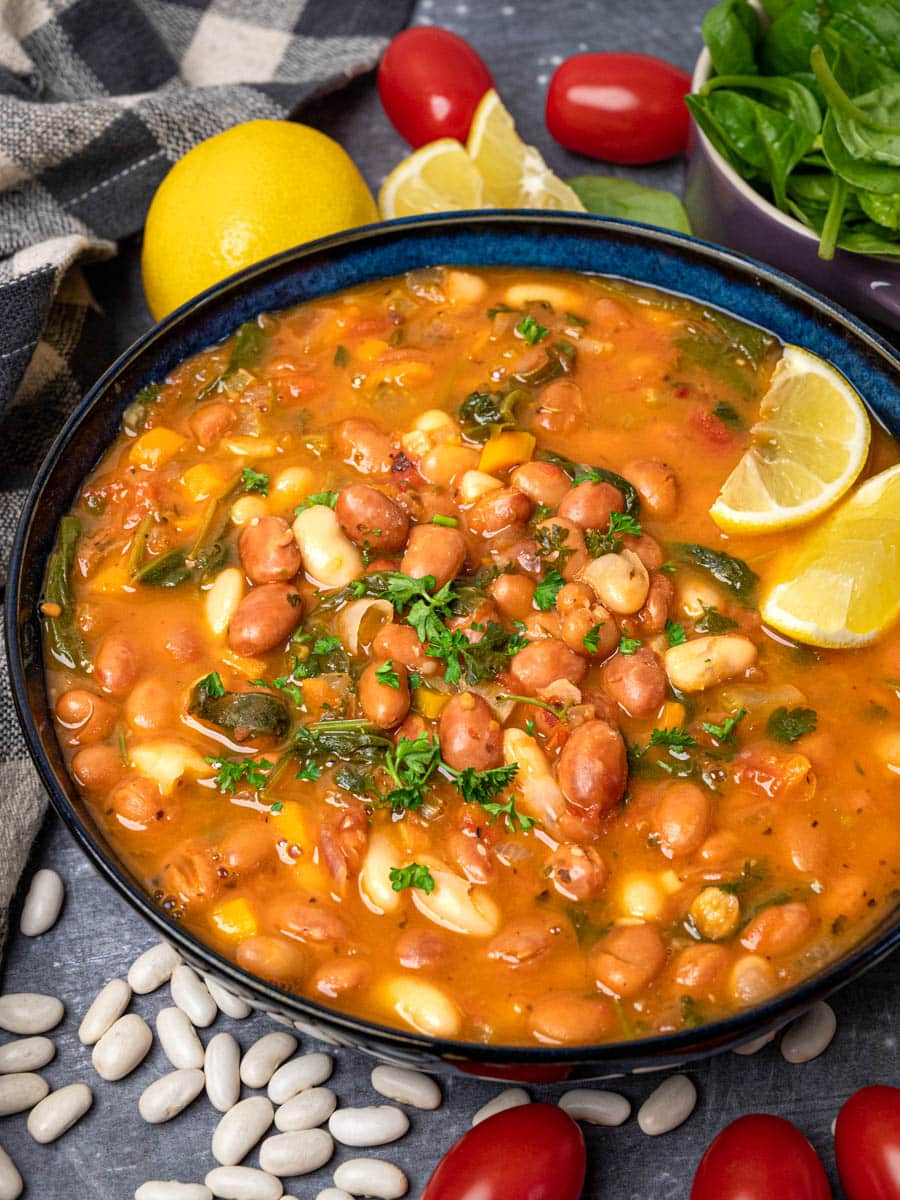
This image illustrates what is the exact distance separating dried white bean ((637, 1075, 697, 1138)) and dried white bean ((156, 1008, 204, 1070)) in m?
1.08

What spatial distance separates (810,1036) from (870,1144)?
337 mm

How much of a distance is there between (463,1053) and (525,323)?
2.12m

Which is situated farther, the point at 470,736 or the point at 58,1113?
the point at 58,1113


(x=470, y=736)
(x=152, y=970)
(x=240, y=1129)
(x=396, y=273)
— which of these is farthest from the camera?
(x=396, y=273)

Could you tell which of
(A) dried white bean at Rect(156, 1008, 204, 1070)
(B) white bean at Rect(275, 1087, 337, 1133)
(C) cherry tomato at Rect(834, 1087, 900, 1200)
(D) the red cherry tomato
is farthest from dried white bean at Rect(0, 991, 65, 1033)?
(D) the red cherry tomato

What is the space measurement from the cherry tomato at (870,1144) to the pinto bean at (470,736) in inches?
44.4

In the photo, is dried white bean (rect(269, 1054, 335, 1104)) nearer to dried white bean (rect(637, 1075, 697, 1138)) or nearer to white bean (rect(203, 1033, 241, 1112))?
white bean (rect(203, 1033, 241, 1112))

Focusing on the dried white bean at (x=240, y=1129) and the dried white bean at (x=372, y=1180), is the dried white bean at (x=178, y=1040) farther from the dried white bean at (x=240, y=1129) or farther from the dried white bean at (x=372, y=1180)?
the dried white bean at (x=372, y=1180)

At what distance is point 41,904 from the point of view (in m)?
3.49

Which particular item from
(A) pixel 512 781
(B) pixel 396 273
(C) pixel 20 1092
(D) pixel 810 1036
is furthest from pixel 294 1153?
(B) pixel 396 273

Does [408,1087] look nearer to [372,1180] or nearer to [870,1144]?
[372,1180]

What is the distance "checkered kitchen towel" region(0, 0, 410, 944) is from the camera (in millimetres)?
4066

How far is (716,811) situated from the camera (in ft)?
10.1

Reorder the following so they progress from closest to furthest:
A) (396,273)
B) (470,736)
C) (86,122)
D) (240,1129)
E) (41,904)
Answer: (470,736) < (240,1129) < (41,904) < (396,273) < (86,122)
